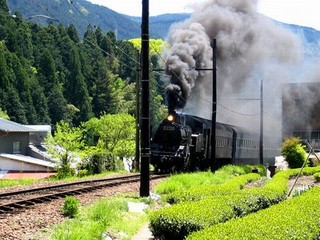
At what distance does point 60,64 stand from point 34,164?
5898cm

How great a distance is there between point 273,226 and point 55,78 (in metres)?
97.0

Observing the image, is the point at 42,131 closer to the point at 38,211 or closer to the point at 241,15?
the point at 241,15

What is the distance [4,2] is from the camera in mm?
116438

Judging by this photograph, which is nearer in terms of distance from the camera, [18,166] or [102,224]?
[102,224]

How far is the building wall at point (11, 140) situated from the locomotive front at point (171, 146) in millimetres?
26565

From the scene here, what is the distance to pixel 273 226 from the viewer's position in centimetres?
894

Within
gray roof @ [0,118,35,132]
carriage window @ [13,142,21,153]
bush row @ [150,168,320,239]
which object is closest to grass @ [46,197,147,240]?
bush row @ [150,168,320,239]

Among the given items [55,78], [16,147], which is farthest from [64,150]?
[55,78]

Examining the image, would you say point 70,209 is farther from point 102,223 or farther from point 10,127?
point 10,127

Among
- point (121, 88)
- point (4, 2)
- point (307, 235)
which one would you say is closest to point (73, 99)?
point (121, 88)

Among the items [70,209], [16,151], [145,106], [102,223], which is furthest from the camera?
[16,151]

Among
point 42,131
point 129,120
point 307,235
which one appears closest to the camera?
point 307,235

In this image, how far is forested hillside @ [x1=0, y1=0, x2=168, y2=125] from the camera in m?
91.4

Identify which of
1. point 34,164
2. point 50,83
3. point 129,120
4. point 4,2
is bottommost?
point 34,164
